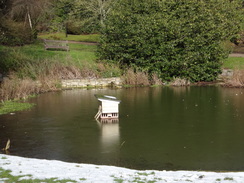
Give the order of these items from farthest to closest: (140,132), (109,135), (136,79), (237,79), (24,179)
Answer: (136,79) → (237,79) → (140,132) → (109,135) → (24,179)

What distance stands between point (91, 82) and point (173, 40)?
635 centimetres

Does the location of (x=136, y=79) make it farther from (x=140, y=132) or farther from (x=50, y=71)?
(x=140, y=132)

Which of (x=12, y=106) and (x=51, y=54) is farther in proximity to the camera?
(x=51, y=54)

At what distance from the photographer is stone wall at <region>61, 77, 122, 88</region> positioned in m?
26.8

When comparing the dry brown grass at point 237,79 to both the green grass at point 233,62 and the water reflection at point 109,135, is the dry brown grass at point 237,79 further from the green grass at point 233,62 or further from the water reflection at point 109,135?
the water reflection at point 109,135

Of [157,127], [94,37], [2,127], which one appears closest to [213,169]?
[157,127]

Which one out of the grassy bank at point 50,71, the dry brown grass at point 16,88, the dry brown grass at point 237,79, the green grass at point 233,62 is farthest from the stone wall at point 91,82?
the green grass at point 233,62

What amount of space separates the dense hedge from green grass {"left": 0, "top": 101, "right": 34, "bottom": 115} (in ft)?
34.7

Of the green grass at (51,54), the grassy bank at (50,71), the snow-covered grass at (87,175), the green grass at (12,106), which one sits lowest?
the snow-covered grass at (87,175)

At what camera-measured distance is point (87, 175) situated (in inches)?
365

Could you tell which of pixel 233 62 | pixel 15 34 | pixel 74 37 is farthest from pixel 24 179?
pixel 74 37

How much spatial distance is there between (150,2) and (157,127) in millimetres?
16394

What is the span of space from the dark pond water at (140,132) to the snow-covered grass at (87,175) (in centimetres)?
162

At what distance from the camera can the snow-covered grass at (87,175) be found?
887cm
